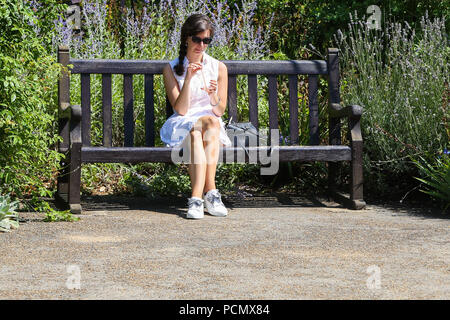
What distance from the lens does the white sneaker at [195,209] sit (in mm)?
5117

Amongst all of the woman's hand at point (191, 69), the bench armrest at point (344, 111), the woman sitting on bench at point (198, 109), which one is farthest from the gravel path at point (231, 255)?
the woman's hand at point (191, 69)

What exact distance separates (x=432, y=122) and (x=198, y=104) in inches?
67.9

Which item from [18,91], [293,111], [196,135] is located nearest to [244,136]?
[196,135]

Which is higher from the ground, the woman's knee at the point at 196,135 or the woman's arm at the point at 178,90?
the woman's arm at the point at 178,90

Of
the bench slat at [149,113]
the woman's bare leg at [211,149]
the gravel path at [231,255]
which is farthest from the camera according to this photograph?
the bench slat at [149,113]

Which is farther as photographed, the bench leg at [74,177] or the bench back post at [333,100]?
the bench back post at [333,100]

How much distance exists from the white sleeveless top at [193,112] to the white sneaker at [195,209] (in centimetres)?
52

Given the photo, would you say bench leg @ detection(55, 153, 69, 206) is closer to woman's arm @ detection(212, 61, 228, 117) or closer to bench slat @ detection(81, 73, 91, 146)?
bench slat @ detection(81, 73, 91, 146)

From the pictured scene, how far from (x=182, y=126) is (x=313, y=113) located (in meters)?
1.25

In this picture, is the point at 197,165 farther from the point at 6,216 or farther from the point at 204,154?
the point at 6,216

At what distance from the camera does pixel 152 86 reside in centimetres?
603

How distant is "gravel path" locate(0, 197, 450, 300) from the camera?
322 cm

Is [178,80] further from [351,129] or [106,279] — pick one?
[106,279]

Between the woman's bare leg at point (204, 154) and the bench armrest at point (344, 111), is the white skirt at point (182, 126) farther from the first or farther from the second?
the bench armrest at point (344, 111)
